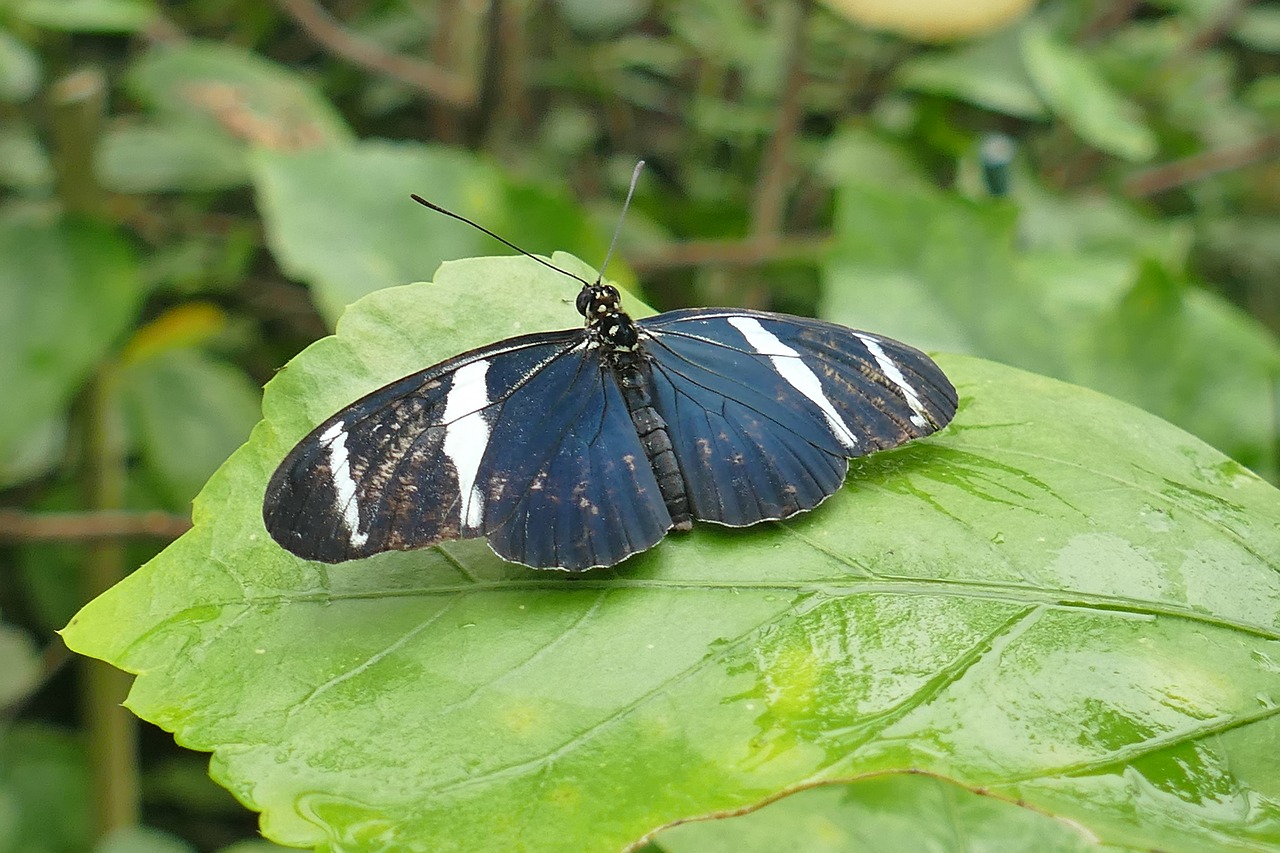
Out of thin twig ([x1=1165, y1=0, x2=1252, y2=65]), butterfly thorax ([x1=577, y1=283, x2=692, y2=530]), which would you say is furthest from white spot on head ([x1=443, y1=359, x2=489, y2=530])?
thin twig ([x1=1165, y1=0, x2=1252, y2=65])

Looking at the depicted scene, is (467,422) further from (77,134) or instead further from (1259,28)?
(1259,28)

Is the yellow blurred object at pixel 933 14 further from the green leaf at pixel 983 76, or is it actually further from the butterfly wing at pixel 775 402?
the butterfly wing at pixel 775 402

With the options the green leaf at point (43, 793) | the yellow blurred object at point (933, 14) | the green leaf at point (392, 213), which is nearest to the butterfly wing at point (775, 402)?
the green leaf at point (392, 213)

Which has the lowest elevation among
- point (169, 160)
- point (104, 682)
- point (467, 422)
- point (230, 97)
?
point (104, 682)

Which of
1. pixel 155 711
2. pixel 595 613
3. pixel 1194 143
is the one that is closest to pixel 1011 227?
pixel 595 613

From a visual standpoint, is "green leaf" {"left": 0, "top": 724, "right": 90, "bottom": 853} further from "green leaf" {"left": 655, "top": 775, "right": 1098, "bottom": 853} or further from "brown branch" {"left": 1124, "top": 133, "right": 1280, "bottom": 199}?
"brown branch" {"left": 1124, "top": 133, "right": 1280, "bottom": 199}

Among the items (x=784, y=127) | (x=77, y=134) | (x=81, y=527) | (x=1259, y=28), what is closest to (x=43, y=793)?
(x=81, y=527)
